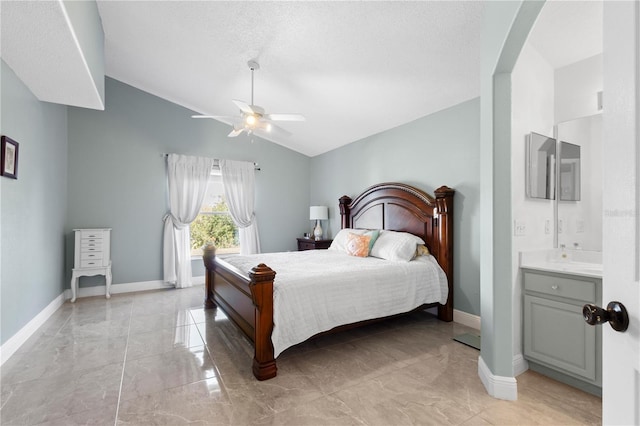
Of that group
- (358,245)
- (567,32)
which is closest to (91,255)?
(358,245)

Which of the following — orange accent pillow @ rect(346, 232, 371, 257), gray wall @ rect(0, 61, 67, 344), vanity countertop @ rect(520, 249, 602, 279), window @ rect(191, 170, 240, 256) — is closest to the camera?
vanity countertop @ rect(520, 249, 602, 279)

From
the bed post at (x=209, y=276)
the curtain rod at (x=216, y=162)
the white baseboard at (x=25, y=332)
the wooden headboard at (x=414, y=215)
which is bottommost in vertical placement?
the white baseboard at (x=25, y=332)

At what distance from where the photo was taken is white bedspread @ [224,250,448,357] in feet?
8.04

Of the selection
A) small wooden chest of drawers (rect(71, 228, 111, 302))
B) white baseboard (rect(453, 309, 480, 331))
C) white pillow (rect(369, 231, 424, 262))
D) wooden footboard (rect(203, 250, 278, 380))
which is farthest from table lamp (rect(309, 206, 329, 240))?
small wooden chest of drawers (rect(71, 228, 111, 302))

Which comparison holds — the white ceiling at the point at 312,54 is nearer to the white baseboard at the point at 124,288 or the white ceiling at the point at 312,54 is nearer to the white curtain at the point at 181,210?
the white curtain at the point at 181,210

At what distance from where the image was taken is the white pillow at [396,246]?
355 cm

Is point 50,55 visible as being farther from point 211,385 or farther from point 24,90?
point 211,385

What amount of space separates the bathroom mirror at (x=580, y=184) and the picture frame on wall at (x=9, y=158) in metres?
4.75

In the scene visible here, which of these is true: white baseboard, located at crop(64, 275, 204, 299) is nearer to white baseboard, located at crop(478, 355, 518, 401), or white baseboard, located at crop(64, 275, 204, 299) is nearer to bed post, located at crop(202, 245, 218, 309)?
bed post, located at crop(202, 245, 218, 309)

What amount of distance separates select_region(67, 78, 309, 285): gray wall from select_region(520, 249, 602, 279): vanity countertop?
192 inches

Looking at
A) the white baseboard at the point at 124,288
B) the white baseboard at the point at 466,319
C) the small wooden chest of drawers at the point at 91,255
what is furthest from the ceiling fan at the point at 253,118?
the white baseboard at the point at 124,288

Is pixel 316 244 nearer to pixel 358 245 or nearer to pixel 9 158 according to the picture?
pixel 358 245

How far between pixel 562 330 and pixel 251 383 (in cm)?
226

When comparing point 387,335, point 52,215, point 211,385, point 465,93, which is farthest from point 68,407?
point 465,93
